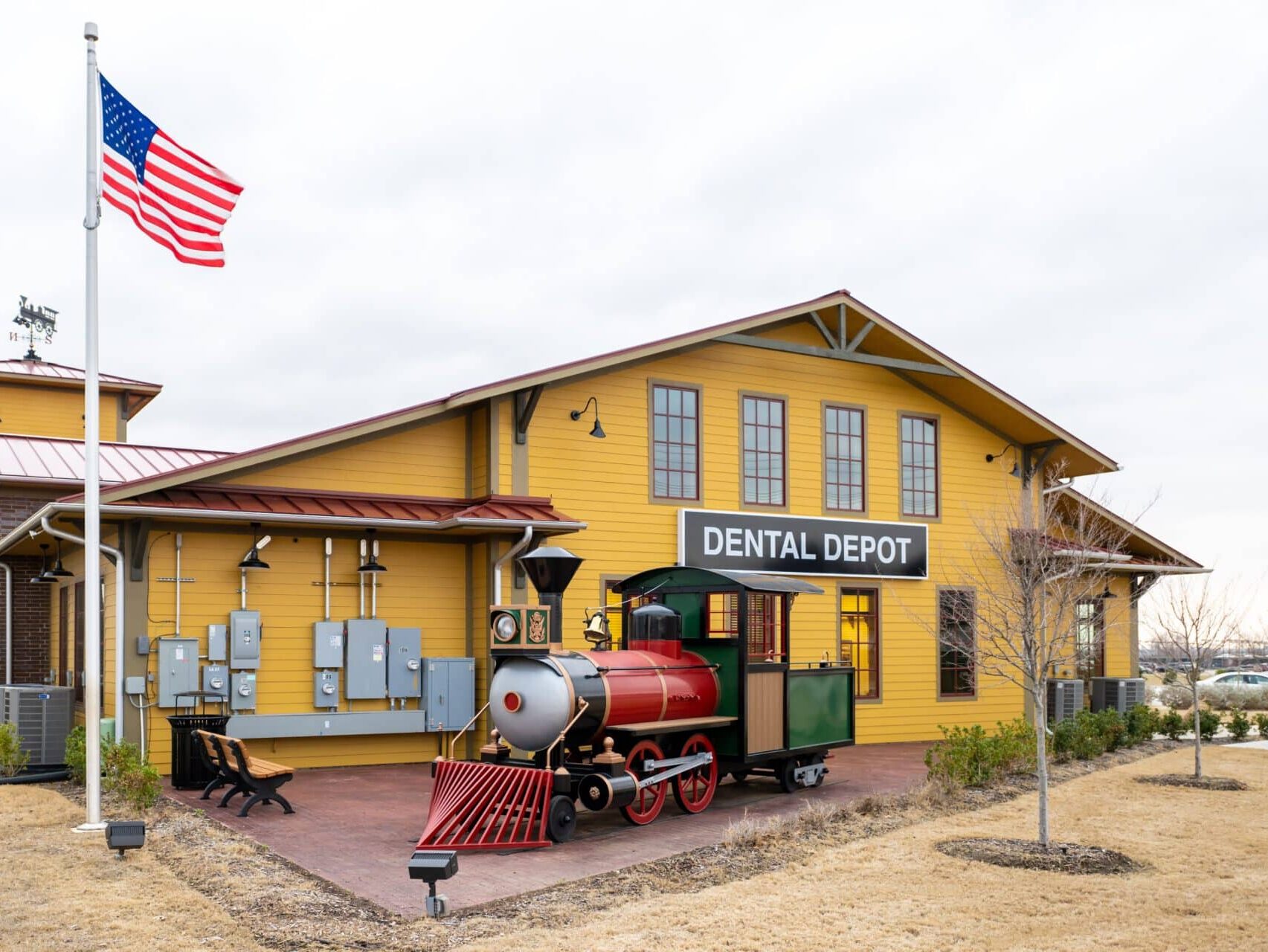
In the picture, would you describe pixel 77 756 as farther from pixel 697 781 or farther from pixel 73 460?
pixel 73 460

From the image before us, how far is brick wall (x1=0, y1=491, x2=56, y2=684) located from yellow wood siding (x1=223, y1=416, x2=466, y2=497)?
5.77 meters

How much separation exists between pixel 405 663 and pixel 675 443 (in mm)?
4728

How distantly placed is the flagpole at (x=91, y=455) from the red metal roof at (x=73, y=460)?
304 inches

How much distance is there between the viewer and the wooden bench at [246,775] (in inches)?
447

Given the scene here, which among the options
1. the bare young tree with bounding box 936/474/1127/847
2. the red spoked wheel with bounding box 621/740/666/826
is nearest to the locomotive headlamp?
the red spoked wheel with bounding box 621/740/666/826

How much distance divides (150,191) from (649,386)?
7.57 metres

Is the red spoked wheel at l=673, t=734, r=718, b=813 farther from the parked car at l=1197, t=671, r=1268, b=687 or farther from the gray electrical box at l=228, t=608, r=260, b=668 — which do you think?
the parked car at l=1197, t=671, r=1268, b=687

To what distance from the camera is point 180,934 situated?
7293mm

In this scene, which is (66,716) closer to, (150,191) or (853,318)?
(150,191)

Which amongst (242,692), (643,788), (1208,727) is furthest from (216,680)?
(1208,727)

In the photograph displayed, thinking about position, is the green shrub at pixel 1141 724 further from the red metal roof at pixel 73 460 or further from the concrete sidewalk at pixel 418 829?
the red metal roof at pixel 73 460

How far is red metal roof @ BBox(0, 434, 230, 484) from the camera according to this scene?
1881 cm

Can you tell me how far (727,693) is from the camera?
12.6m

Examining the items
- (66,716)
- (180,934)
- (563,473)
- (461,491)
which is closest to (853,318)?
(563,473)
